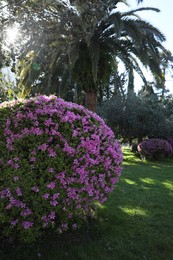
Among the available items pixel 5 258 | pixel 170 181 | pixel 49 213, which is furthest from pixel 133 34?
pixel 5 258

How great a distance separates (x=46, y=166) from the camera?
379 cm

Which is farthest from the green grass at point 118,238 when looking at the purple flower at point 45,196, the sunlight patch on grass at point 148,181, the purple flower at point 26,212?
the sunlight patch on grass at point 148,181

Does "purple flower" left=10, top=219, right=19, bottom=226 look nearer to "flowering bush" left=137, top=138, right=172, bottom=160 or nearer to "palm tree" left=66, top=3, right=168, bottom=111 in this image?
"palm tree" left=66, top=3, right=168, bottom=111

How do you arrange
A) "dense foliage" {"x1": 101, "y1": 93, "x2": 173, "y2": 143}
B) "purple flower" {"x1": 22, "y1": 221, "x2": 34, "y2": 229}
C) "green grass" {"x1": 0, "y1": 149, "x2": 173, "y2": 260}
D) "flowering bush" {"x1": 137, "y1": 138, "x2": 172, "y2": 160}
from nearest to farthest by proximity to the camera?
"purple flower" {"x1": 22, "y1": 221, "x2": 34, "y2": 229} → "green grass" {"x1": 0, "y1": 149, "x2": 173, "y2": 260} → "flowering bush" {"x1": 137, "y1": 138, "x2": 172, "y2": 160} → "dense foliage" {"x1": 101, "y1": 93, "x2": 173, "y2": 143}

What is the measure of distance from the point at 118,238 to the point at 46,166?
158 centimetres

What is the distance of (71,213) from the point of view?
394cm

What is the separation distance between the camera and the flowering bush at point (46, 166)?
3648mm

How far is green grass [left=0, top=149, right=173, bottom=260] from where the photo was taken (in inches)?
148

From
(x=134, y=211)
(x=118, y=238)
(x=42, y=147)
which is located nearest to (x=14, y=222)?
(x=42, y=147)

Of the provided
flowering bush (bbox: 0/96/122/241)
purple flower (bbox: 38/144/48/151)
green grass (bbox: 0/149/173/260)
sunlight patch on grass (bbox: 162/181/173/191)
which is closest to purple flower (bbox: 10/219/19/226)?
flowering bush (bbox: 0/96/122/241)

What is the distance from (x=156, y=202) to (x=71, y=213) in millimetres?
3003

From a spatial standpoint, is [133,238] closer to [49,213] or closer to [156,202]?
[49,213]

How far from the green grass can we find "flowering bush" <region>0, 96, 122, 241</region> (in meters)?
0.22

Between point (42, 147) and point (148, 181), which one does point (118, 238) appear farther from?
point (148, 181)
